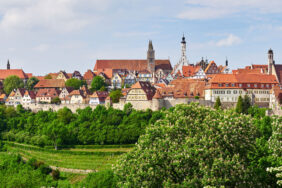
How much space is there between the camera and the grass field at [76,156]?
60.9 m

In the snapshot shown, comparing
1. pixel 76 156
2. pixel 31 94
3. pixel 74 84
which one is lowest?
pixel 76 156

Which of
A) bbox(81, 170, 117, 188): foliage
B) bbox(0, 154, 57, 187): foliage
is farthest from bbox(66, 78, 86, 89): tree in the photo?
bbox(81, 170, 117, 188): foliage

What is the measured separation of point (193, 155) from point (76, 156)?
4207 centimetres

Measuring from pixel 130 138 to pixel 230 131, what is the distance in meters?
42.3

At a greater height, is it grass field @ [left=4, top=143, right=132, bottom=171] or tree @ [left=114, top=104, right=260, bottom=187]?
tree @ [left=114, top=104, right=260, bottom=187]

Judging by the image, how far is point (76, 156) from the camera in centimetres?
6556

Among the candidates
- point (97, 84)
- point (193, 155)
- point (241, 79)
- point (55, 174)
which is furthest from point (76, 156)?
point (193, 155)

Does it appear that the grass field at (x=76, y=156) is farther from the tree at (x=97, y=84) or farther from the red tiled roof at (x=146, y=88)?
the tree at (x=97, y=84)

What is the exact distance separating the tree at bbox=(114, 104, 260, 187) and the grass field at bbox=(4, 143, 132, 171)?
102ft

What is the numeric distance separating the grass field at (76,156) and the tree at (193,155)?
102 ft

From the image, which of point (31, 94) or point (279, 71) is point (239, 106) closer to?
point (279, 71)

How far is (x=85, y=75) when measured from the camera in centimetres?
11750

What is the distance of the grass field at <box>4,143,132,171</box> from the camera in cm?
6094

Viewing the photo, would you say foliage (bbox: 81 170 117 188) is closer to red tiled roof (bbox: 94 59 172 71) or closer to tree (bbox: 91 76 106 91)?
tree (bbox: 91 76 106 91)
